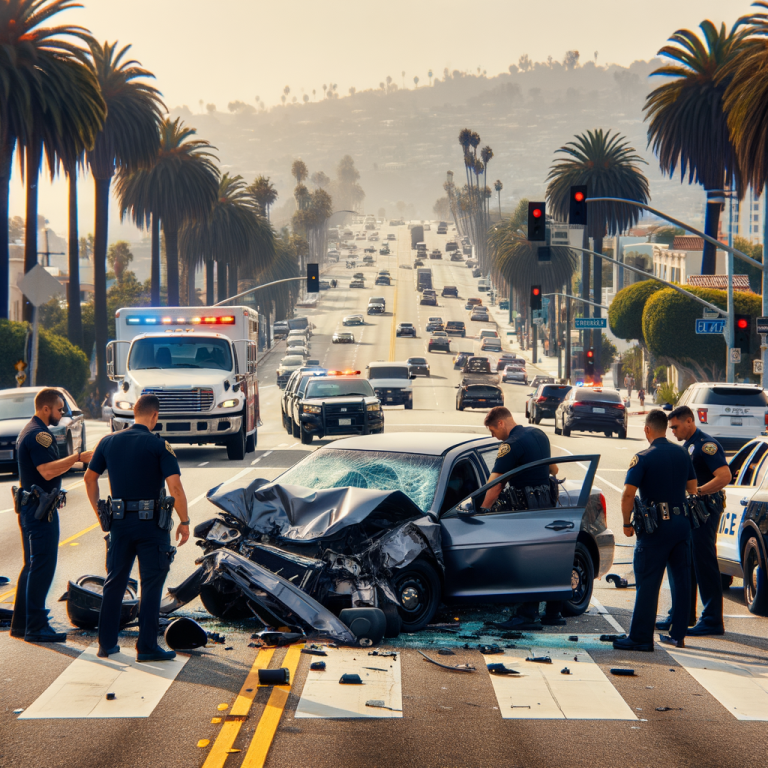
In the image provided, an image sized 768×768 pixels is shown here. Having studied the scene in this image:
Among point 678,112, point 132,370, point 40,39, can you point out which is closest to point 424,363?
point 678,112

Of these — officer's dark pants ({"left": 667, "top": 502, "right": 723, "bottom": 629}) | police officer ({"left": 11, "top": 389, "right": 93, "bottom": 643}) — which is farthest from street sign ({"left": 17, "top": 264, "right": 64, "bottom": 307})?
officer's dark pants ({"left": 667, "top": 502, "right": 723, "bottom": 629})

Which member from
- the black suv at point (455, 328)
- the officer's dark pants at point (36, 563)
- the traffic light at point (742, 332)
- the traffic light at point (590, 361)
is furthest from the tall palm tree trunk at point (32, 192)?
the black suv at point (455, 328)

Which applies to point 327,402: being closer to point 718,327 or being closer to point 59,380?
point 718,327

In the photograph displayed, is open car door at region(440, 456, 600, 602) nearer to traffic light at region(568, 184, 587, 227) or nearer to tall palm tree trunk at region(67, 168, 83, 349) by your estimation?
traffic light at region(568, 184, 587, 227)

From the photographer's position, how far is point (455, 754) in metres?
5.54

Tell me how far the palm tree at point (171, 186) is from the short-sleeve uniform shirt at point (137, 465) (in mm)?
53419

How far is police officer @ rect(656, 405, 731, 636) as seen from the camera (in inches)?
336

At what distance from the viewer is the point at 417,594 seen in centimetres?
821

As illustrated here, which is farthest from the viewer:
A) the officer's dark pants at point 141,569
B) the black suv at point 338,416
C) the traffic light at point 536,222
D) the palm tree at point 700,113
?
the palm tree at point 700,113

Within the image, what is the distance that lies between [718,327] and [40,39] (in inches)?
1060

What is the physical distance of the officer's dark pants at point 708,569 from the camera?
8570mm

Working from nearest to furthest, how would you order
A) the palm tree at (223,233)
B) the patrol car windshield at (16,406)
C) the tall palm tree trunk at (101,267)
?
the patrol car windshield at (16,406), the tall palm tree trunk at (101,267), the palm tree at (223,233)

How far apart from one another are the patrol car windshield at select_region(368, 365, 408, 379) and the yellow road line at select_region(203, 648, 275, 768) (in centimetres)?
4327

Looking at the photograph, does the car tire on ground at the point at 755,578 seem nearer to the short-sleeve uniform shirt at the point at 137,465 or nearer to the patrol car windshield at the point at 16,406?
the short-sleeve uniform shirt at the point at 137,465
